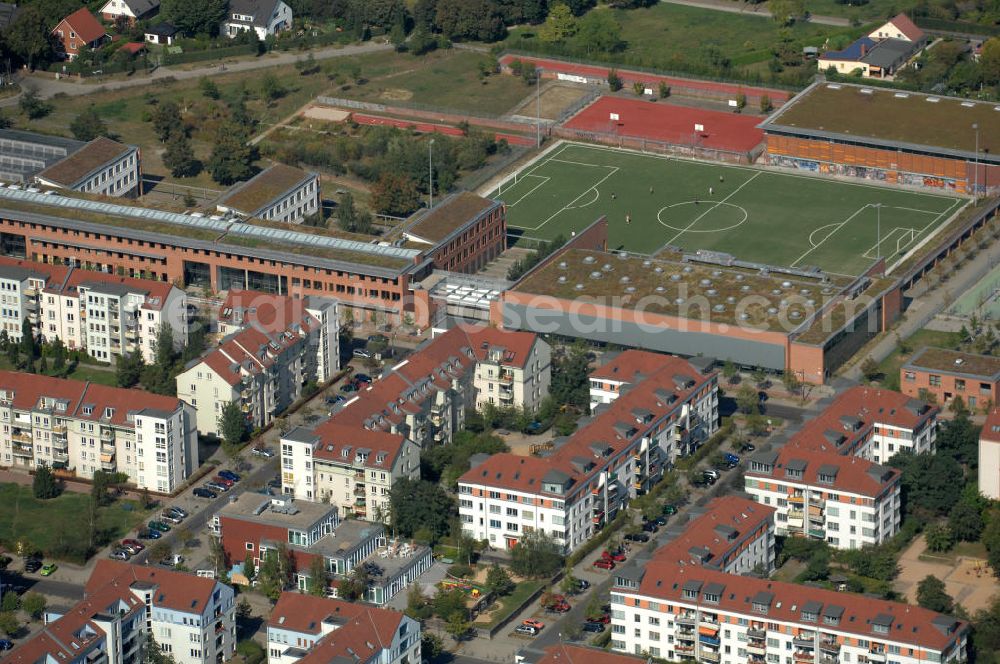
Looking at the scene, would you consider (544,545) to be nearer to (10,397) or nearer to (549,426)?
(549,426)

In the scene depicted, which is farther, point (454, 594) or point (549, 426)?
point (549, 426)

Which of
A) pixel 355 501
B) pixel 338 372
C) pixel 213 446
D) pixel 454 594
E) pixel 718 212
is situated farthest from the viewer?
pixel 718 212

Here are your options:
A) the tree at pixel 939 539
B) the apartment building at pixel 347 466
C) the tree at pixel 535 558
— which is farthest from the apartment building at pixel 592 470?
the tree at pixel 939 539

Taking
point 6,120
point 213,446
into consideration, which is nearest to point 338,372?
point 213,446

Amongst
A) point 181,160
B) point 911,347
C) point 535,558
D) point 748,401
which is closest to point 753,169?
point 911,347

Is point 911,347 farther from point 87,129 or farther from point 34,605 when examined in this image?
point 87,129

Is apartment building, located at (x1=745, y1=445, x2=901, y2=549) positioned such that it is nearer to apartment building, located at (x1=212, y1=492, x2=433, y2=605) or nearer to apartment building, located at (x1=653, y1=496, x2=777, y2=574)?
apartment building, located at (x1=653, y1=496, x2=777, y2=574)

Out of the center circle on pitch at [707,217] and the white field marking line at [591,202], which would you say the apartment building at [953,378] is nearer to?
the center circle on pitch at [707,217]
